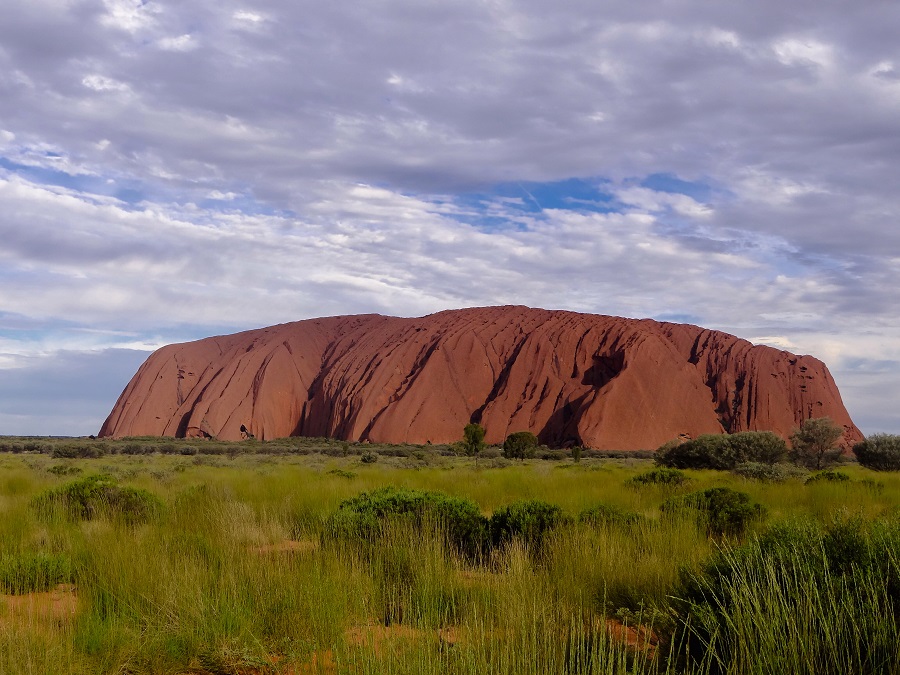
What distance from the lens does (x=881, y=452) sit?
1043 inches

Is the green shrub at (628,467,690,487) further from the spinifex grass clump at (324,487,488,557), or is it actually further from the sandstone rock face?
the sandstone rock face

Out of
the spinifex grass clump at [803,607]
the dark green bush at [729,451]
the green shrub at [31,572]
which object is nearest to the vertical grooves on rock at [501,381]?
the dark green bush at [729,451]

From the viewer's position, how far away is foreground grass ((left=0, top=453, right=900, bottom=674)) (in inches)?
144

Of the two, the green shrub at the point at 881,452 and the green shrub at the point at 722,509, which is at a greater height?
the green shrub at the point at 722,509

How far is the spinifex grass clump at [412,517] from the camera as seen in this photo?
27.7ft

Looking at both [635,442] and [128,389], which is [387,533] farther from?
[128,389]

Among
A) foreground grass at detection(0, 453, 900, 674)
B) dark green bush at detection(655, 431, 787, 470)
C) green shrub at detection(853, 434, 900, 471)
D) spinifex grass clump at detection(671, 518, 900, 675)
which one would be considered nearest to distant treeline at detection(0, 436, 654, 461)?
dark green bush at detection(655, 431, 787, 470)

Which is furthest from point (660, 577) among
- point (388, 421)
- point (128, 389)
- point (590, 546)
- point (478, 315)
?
point (128, 389)

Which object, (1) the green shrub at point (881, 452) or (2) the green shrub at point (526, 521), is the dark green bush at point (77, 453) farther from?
(1) the green shrub at point (881, 452)

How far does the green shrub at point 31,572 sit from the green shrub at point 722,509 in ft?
24.9

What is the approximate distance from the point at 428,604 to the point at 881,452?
88.6 feet

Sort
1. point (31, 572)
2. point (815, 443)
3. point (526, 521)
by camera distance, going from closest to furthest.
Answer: point (31, 572)
point (526, 521)
point (815, 443)

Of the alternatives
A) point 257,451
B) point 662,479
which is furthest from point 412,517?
point 257,451

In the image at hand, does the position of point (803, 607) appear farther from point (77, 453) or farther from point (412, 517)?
point (77, 453)
